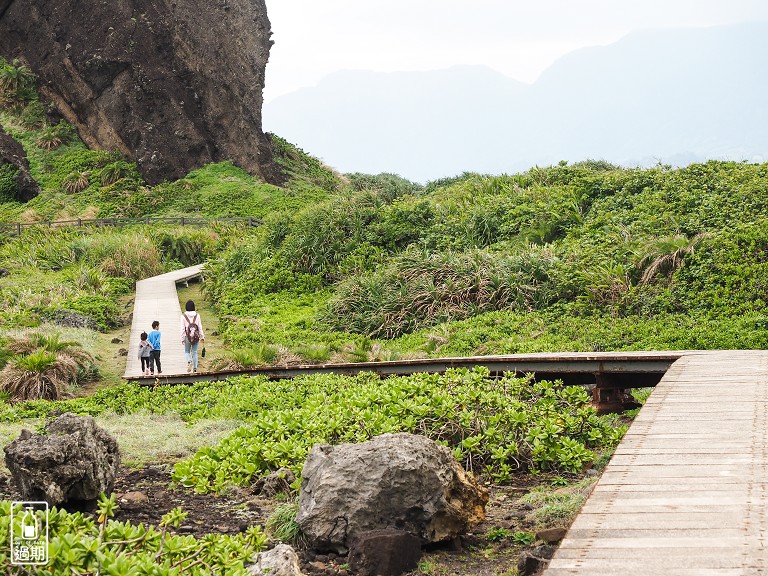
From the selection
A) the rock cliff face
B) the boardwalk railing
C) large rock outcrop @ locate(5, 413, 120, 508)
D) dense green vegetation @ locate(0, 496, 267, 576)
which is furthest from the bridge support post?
the rock cliff face

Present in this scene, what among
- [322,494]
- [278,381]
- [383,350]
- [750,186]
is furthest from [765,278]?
[322,494]

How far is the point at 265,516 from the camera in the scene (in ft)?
24.8

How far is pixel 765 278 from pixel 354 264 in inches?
375

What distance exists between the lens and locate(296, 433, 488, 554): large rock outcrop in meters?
6.57

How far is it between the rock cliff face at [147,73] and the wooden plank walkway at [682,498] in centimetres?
3628

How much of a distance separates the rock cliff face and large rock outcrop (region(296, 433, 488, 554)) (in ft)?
119

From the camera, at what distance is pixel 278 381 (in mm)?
13727

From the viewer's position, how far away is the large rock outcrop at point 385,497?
657 centimetres

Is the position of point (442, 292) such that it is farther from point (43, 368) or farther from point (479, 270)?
point (43, 368)

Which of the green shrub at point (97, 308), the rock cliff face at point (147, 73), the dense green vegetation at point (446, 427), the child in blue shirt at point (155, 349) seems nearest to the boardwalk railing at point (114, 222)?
the rock cliff face at point (147, 73)

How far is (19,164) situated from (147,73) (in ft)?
21.9

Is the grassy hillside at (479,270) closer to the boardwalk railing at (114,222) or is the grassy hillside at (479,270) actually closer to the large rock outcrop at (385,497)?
the boardwalk railing at (114,222)

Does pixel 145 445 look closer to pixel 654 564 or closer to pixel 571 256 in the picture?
pixel 654 564

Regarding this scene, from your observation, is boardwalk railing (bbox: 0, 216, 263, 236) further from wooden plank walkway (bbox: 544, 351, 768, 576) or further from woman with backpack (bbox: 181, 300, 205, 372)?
wooden plank walkway (bbox: 544, 351, 768, 576)
